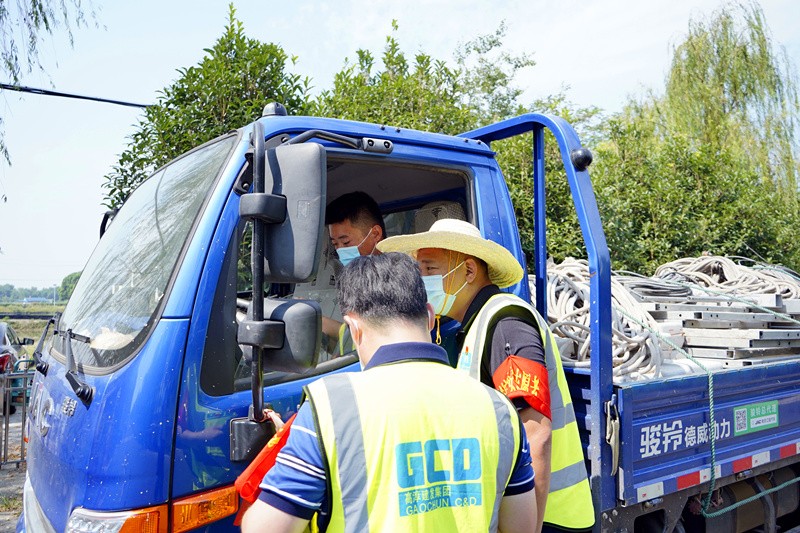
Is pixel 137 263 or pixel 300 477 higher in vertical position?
pixel 137 263

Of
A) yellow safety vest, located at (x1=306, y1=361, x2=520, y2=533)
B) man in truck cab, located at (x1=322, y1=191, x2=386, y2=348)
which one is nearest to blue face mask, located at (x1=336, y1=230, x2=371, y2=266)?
man in truck cab, located at (x1=322, y1=191, x2=386, y2=348)

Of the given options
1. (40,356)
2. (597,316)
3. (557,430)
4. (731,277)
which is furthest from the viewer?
(731,277)

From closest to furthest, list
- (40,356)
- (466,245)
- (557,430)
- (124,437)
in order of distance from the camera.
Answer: (124,437) < (557,430) < (466,245) < (40,356)

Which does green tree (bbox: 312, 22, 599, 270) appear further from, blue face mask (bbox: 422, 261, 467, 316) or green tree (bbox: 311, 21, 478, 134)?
blue face mask (bbox: 422, 261, 467, 316)

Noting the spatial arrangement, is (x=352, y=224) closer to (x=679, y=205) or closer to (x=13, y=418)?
(x=679, y=205)

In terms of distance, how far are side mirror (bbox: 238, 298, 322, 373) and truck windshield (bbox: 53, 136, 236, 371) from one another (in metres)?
0.32

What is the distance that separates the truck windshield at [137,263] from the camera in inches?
77.1

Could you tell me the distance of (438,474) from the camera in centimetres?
130

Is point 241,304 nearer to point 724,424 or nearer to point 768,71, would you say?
point 724,424

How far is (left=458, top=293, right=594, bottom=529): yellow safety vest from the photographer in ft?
6.75

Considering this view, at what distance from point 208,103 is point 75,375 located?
350cm

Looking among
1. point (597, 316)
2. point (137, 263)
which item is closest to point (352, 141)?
point (137, 263)

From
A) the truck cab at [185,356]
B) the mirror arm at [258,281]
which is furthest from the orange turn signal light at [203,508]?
the mirror arm at [258,281]

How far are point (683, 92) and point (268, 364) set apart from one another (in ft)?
53.5
